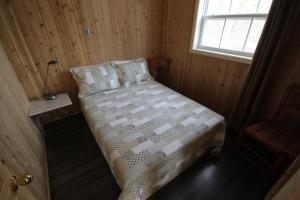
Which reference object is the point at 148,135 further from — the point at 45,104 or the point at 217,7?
the point at 217,7

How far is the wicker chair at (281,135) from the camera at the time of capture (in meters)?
1.33

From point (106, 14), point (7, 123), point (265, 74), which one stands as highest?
point (106, 14)

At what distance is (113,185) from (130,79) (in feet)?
4.90

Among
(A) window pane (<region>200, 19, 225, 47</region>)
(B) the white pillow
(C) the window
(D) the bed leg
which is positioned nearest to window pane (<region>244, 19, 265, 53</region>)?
(C) the window

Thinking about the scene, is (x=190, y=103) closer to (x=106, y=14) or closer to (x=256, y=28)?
(x=256, y=28)

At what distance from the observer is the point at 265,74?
1563 millimetres

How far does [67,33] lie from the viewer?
196 centimetres

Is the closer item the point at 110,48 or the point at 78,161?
the point at 78,161

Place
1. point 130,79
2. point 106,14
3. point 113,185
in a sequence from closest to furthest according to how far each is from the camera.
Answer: point 113,185
point 106,14
point 130,79

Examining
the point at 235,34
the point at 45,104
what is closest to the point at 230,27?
the point at 235,34

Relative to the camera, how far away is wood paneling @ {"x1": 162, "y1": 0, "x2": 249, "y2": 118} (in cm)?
201

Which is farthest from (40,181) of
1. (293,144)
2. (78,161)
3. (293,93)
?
(293,93)

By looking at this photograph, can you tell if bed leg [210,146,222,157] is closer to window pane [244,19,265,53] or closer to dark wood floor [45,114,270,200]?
dark wood floor [45,114,270,200]

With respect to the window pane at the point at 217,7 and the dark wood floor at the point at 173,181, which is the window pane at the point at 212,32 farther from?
the dark wood floor at the point at 173,181
